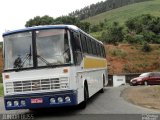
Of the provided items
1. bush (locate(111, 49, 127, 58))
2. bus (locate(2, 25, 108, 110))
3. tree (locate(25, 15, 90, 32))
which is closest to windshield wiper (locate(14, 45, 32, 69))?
bus (locate(2, 25, 108, 110))

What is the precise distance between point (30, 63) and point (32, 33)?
1125 millimetres

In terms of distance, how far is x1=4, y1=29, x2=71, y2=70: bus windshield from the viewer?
1562cm

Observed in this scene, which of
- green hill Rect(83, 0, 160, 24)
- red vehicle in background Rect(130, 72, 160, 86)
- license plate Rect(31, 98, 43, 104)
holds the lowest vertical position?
red vehicle in background Rect(130, 72, 160, 86)

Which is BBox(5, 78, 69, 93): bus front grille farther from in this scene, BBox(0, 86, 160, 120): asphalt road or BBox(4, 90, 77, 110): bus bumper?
BBox(0, 86, 160, 120): asphalt road

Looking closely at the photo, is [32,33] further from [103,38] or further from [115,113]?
[103,38]

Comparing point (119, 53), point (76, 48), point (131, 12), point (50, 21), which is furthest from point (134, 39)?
point (76, 48)

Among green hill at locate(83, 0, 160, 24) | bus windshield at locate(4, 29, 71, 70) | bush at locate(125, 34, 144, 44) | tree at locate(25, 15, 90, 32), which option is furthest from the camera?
green hill at locate(83, 0, 160, 24)

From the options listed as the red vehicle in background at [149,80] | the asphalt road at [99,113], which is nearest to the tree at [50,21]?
the red vehicle in background at [149,80]

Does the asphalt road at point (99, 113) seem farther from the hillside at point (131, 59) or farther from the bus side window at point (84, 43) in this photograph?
the hillside at point (131, 59)

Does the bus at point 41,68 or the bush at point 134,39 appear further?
the bush at point 134,39

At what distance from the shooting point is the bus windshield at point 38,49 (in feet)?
51.2

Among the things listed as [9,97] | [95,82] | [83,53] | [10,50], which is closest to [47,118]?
[9,97]

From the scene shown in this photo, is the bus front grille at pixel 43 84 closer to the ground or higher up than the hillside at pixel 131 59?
higher up

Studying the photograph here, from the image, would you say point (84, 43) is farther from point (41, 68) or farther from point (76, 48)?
point (41, 68)
